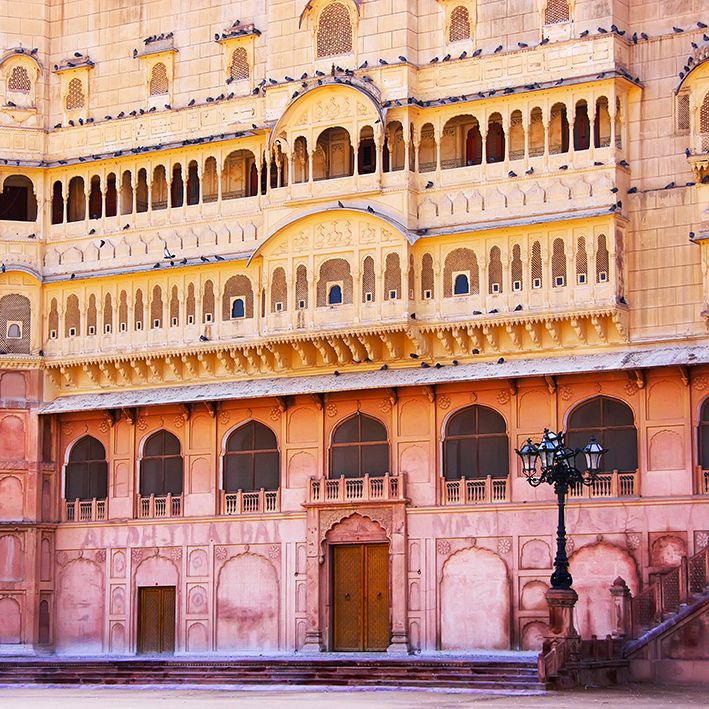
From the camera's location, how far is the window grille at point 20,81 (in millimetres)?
53406

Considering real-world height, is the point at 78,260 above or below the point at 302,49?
below

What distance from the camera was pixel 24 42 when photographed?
5375 centimetres

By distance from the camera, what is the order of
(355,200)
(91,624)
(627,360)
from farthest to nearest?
Result: (91,624)
(355,200)
(627,360)

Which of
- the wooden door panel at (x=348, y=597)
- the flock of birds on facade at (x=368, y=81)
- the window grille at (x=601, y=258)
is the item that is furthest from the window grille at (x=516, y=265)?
the wooden door panel at (x=348, y=597)

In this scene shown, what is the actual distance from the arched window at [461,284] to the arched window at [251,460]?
20.8 ft

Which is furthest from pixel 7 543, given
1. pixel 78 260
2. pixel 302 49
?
pixel 302 49

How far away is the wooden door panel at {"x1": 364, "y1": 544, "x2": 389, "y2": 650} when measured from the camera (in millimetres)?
47031

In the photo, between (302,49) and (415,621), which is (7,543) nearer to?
(415,621)

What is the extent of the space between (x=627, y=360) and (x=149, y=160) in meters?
14.7

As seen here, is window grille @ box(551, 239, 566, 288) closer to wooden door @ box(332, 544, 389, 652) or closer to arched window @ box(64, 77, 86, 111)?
wooden door @ box(332, 544, 389, 652)

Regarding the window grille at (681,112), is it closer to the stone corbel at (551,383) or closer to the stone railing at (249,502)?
the stone corbel at (551,383)

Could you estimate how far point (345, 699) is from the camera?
1485 inches

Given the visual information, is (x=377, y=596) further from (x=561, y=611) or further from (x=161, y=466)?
(x=561, y=611)

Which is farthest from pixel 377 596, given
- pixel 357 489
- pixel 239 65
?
pixel 239 65
